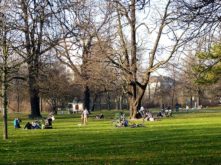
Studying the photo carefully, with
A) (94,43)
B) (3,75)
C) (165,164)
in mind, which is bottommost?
(165,164)

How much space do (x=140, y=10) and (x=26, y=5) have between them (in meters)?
3.12

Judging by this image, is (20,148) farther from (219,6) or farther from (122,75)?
(122,75)

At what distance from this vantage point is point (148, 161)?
15102mm

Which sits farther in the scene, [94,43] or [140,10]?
[94,43]

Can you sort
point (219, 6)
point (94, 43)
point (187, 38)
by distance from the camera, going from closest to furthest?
point (219, 6) → point (187, 38) → point (94, 43)

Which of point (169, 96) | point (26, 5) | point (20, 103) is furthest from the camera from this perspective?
point (169, 96)

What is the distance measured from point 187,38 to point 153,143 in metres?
6.93

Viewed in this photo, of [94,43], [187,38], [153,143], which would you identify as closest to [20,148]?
[153,143]

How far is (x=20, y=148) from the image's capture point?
20.9m

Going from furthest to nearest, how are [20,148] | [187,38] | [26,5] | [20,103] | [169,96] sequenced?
[169,96] → [20,103] → [20,148] → [187,38] → [26,5]

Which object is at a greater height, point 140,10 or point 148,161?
point 140,10

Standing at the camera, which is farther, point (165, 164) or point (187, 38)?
point (187, 38)

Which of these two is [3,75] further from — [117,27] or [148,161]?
[117,27]

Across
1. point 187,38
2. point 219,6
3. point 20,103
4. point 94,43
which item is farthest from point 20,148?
point 20,103
